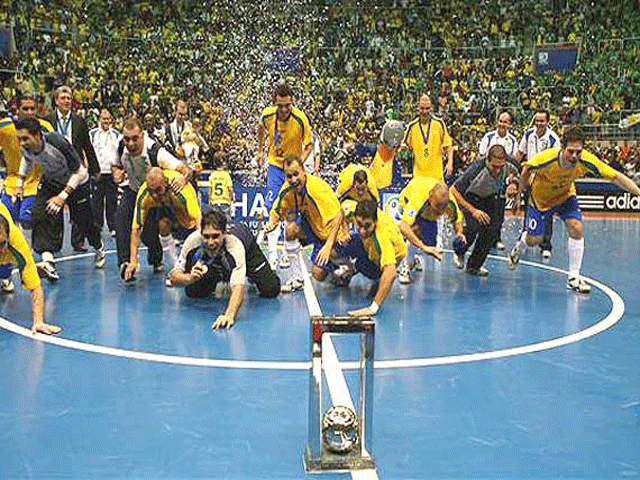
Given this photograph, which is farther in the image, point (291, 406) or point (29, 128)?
point (29, 128)

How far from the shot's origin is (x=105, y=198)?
433 inches

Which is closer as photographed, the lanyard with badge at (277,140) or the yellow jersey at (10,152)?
the yellow jersey at (10,152)

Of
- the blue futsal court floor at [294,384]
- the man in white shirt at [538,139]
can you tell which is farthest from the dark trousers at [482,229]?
the man in white shirt at [538,139]

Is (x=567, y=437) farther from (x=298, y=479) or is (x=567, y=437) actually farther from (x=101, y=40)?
(x=101, y=40)

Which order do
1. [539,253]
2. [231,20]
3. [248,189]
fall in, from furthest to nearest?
1. [231,20]
2. [248,189]
3. [539,253]

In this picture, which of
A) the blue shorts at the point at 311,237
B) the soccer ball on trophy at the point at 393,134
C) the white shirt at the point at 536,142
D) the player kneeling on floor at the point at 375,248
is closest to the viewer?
the player kneeling on floor at the point at 375,248

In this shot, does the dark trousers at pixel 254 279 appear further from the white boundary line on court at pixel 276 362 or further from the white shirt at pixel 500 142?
the white shirt at pixel 500 142

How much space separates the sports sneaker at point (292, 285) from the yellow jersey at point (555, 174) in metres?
2.76

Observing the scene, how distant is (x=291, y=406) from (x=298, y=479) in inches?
38.6

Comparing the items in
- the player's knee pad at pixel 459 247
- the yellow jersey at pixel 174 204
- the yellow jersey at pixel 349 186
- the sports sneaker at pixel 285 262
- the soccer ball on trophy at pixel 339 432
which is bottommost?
the soccer ball on trophy at pixel 339 432

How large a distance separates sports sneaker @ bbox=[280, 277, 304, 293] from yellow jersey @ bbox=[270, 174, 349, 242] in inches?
22.4

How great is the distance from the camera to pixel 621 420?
4453 millimetres

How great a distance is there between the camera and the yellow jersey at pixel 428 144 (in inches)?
424

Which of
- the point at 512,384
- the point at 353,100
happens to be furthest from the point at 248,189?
the point at 353,100
